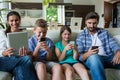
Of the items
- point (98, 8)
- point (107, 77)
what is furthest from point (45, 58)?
point (98, 8)

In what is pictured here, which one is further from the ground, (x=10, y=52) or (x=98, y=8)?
(x=98, y=8)

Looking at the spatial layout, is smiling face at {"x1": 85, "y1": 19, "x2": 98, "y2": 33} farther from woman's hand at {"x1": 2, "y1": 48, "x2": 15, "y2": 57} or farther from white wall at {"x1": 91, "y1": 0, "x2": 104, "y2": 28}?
white wall at {"x1": 91, "y1": 0, "x2": 104, "y2": 28}

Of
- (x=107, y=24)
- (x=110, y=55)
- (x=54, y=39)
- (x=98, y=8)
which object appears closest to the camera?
(x=110, y=55)

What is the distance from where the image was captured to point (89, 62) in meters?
2.14

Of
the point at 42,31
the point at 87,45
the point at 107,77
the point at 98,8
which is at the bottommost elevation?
the point at 107,77

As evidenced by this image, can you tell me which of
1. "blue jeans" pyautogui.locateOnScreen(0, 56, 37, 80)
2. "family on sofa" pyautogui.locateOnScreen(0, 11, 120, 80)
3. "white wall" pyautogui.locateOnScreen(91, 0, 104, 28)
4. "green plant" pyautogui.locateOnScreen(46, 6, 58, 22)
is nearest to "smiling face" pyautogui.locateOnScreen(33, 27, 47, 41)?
"family on sofa" pyautogui.locateOnScreen(0, 11, 120, 80)

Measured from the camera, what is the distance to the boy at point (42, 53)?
2.02 meters

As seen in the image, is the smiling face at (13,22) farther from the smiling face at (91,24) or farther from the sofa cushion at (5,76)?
the smiling face at (91,24)

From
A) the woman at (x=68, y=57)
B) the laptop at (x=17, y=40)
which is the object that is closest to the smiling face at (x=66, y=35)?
the woman at (x=68, y=57)

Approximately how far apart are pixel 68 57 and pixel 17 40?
58 cm

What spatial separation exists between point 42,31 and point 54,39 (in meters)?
0.40

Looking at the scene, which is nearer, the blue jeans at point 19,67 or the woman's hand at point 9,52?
the blue jeans at point 19,67

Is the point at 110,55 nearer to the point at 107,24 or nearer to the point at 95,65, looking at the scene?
the point at 95,65

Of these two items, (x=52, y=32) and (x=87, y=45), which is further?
(x=52, y=32)
